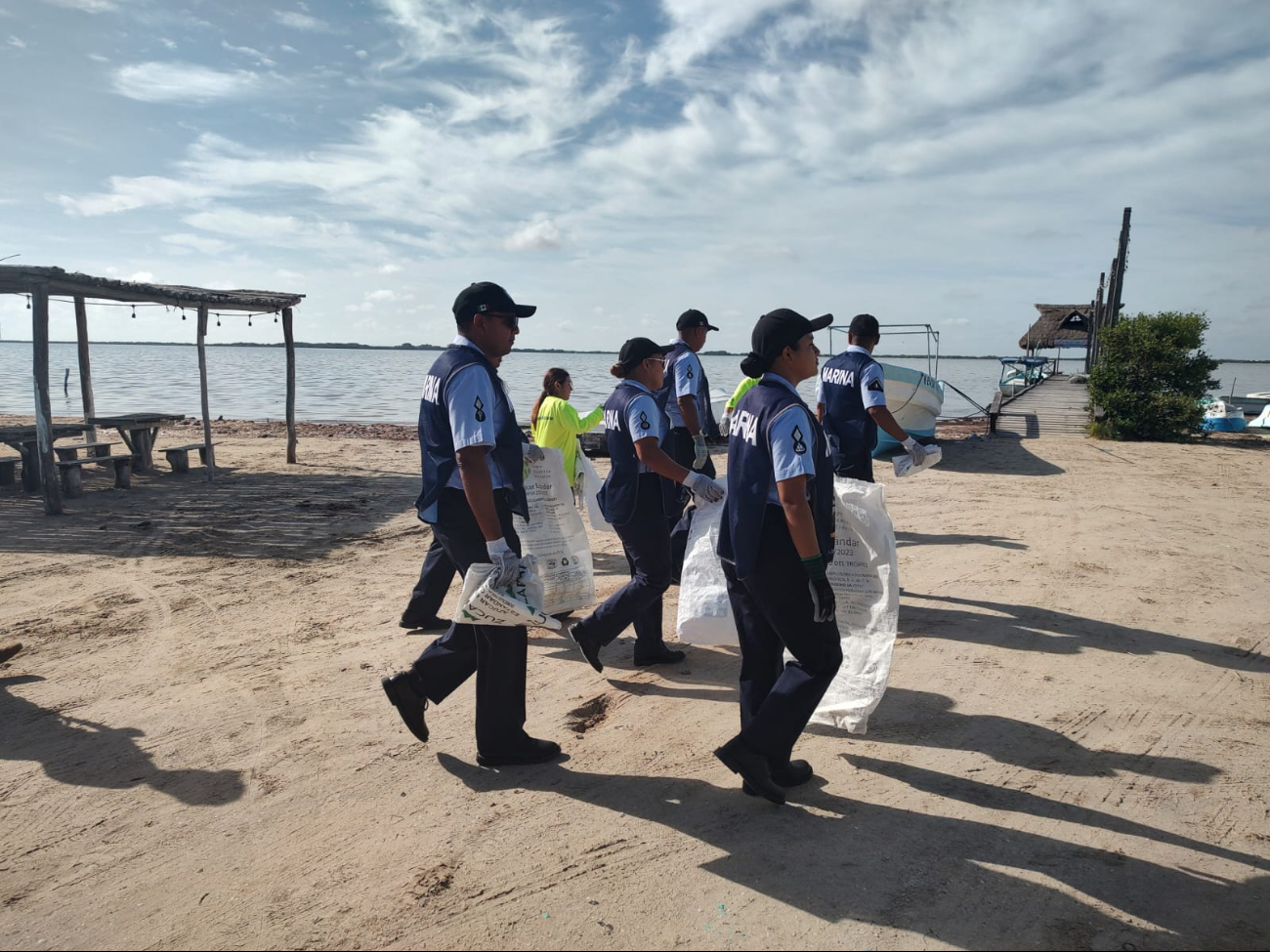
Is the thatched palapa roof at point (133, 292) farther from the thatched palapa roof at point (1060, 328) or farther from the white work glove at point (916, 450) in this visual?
the thatched palapa roof at point (1060, 328)

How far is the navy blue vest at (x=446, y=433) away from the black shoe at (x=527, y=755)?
3.58ft

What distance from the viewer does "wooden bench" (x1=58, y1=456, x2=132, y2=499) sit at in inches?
399

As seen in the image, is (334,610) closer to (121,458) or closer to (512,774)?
(512,774)

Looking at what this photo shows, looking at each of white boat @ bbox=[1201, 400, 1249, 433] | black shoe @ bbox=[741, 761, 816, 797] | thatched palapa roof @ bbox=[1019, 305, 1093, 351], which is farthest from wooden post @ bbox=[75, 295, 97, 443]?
thatched palapa roof @ bbox=[1019, 305, 1093, 351]

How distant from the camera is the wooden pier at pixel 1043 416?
1642cm

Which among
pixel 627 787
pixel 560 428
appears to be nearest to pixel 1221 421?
pixel 560 428

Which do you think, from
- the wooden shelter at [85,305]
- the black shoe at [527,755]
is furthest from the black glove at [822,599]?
the wooden shelter at [85,305]

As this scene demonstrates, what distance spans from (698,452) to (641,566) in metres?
1.34

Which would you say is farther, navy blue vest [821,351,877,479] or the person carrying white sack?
navy blue vest [821,351,877,479]

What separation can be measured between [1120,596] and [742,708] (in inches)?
160

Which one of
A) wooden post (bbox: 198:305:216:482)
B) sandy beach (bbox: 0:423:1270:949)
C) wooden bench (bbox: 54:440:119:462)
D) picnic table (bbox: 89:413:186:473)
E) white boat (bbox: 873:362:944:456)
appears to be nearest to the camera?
sandy beach (bbox: 0:423:1270:949)

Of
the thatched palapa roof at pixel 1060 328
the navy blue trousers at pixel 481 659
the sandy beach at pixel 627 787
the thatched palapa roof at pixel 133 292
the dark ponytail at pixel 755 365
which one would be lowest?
the sandy beach at pixel 627 787

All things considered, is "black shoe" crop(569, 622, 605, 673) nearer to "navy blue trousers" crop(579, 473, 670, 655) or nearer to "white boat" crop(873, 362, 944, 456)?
"navy blue trousers" crop(579, 473, 670, 655)

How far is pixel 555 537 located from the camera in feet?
16.3
